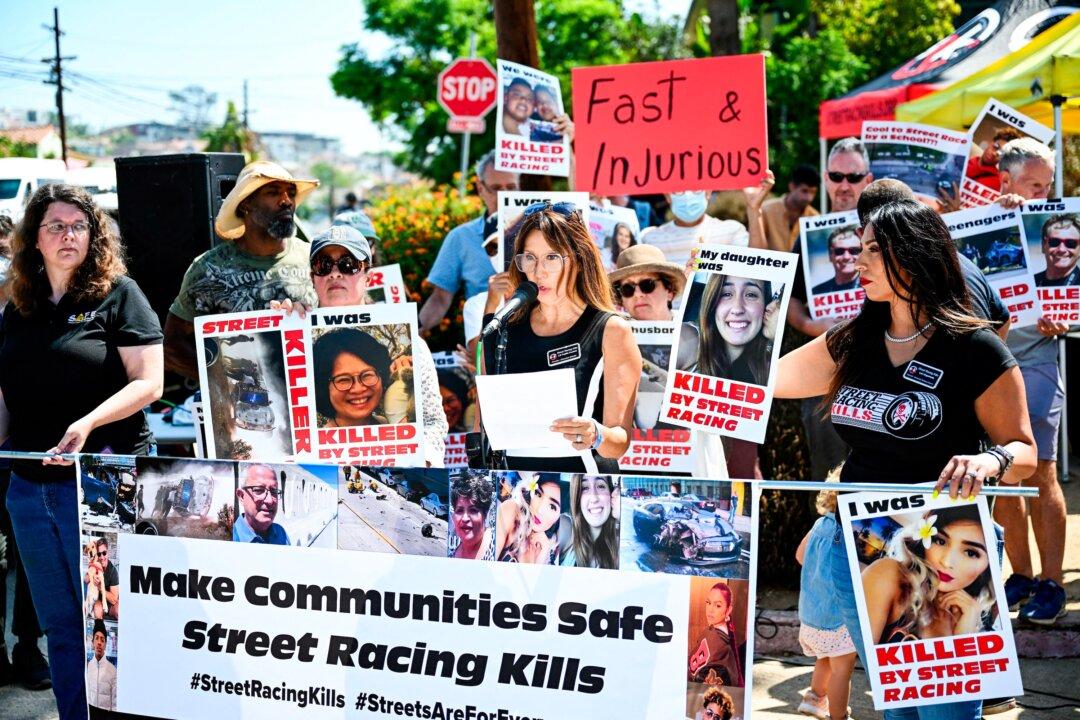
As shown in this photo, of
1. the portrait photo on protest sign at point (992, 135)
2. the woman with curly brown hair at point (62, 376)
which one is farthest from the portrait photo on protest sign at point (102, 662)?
the portrait photo on protest sign at point (992, 135)

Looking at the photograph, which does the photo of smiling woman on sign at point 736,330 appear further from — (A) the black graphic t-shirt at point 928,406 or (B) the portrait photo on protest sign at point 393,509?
(B) the portrait photo on protest sign at point 393,509

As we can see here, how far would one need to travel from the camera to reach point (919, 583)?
3049 mm

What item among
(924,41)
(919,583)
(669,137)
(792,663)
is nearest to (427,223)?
(669,137)

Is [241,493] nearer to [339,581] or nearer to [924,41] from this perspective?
[339,581]

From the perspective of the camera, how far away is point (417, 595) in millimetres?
3373

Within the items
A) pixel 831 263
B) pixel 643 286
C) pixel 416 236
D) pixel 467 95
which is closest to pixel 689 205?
pixel 831 263

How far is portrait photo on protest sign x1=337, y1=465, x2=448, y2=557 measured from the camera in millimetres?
3354

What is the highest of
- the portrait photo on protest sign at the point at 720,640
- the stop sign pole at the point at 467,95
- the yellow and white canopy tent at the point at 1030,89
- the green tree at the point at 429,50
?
the green tree at the point at 429,50

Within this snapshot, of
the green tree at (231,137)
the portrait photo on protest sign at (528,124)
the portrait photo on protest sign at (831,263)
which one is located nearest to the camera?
the portrait photo on protest sign at (831,263)

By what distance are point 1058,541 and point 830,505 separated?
93.0 inches

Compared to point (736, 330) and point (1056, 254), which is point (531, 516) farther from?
point (1056, 254)

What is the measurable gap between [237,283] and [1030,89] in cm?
540

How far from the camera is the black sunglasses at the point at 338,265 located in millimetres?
4188

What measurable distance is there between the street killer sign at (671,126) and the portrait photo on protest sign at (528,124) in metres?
0.38
